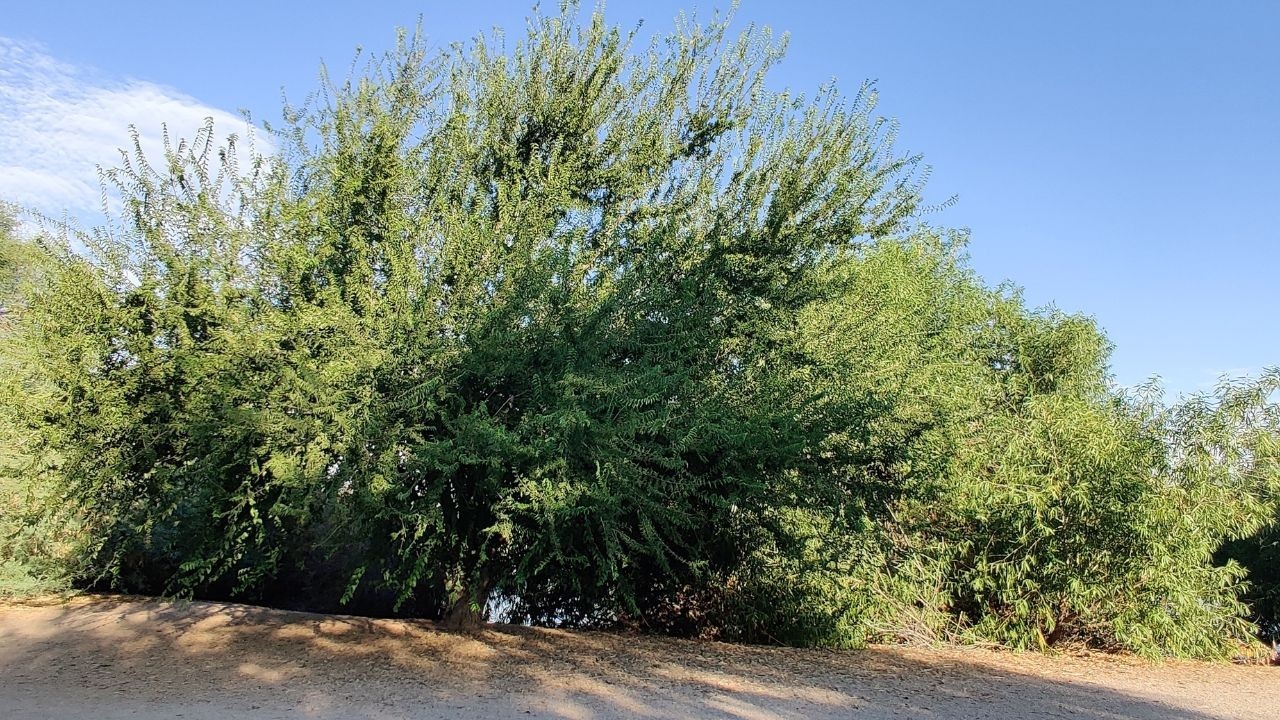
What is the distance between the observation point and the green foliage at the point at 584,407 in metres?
6.01

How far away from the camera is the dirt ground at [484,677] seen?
593 cm

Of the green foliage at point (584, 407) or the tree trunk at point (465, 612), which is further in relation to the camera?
the tree trunk at point (465, 612)

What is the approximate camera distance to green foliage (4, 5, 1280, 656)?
6.01 meters

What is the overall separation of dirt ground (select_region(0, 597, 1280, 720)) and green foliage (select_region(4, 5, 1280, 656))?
773mm

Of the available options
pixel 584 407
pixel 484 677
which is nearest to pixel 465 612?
pixel 484 677

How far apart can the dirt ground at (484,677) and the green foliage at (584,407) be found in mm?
773

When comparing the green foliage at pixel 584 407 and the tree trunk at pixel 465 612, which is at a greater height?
the green foliage at pixel 584 407

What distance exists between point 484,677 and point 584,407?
9.22ft

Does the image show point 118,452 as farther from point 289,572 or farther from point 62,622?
point 289,572

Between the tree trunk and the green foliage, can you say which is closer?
the green foliage

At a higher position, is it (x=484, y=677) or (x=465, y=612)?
(x=465, y=612)

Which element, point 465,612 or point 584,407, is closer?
point 584,407

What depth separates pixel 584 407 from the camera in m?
5.93

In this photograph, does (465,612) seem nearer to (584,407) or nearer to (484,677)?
(484,677)
